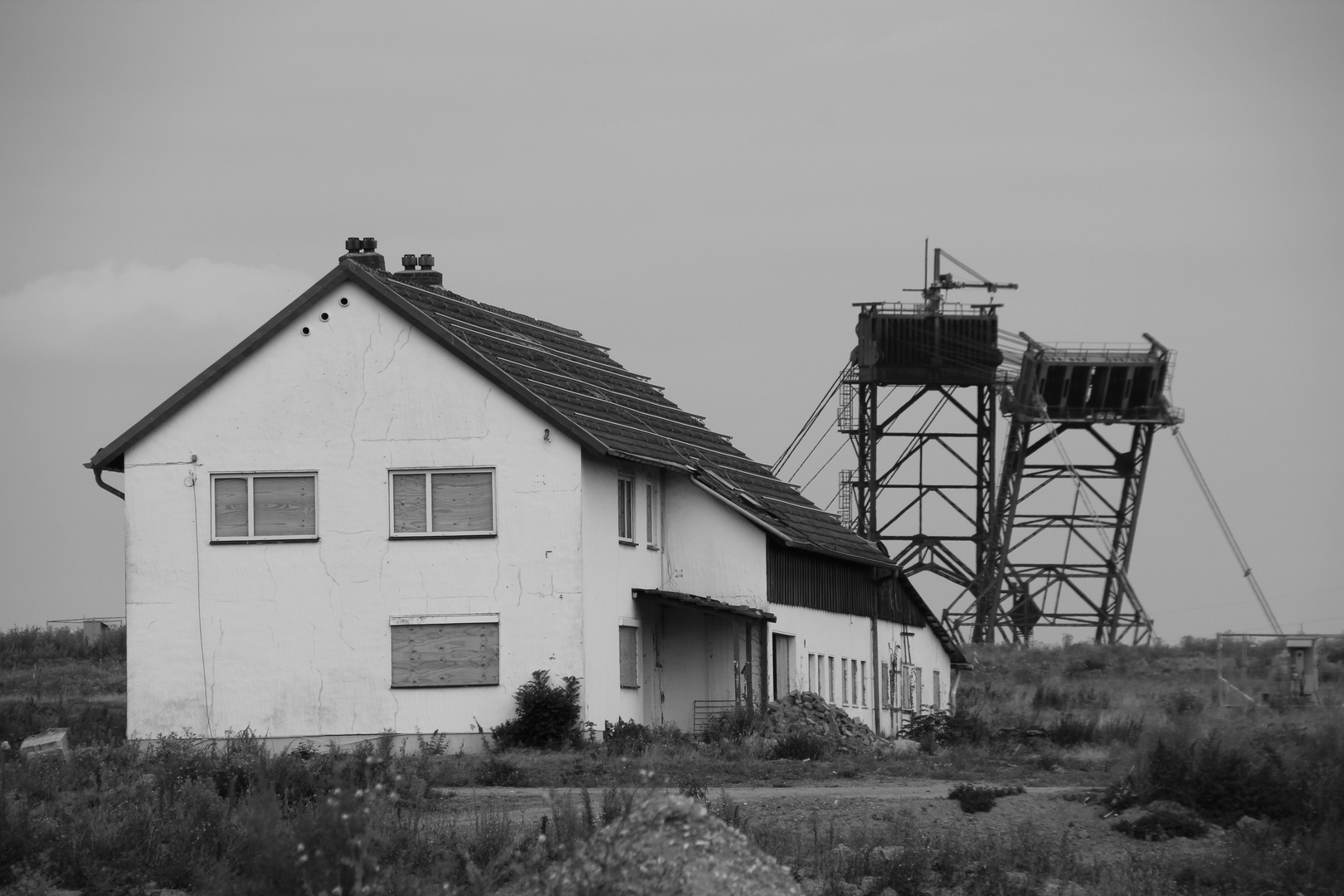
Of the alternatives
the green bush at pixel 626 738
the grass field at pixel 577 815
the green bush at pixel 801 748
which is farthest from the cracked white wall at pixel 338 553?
the green bush at pixel 801 748

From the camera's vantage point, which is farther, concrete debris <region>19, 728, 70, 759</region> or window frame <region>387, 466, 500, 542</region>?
window frame <region>387, 466, 500, 542</region>

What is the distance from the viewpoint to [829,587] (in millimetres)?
41969

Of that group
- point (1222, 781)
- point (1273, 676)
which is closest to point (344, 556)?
point (1222, 781)

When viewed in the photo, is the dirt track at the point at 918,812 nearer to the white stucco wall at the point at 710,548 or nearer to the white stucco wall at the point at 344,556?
the white stucco wall at the point at 344,556

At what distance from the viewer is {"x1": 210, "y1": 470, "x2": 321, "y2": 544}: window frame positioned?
33.0 m

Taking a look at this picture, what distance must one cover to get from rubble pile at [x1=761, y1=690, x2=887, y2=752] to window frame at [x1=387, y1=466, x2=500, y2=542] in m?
6.12

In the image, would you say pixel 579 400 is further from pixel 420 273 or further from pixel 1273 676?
pixel 1273 676

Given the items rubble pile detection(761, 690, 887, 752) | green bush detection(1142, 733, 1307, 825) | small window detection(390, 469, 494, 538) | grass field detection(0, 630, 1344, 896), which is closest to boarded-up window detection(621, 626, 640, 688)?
grass field detection(0, 630, 1344, 896)

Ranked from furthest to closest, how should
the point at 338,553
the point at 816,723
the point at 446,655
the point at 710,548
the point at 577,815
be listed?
the point at 710,548, the point at 816,723, the point at 338,553, the point at 446,655, the point at 577,815

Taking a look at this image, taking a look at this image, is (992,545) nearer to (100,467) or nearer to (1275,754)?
(100,467)

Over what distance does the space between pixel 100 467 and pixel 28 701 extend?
597 cm

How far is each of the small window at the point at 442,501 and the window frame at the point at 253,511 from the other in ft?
4.46

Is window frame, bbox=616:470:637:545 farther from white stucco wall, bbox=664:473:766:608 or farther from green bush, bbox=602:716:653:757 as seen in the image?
green bush, bbox=602:716:653:757

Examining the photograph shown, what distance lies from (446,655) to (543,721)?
2269 millimetres
